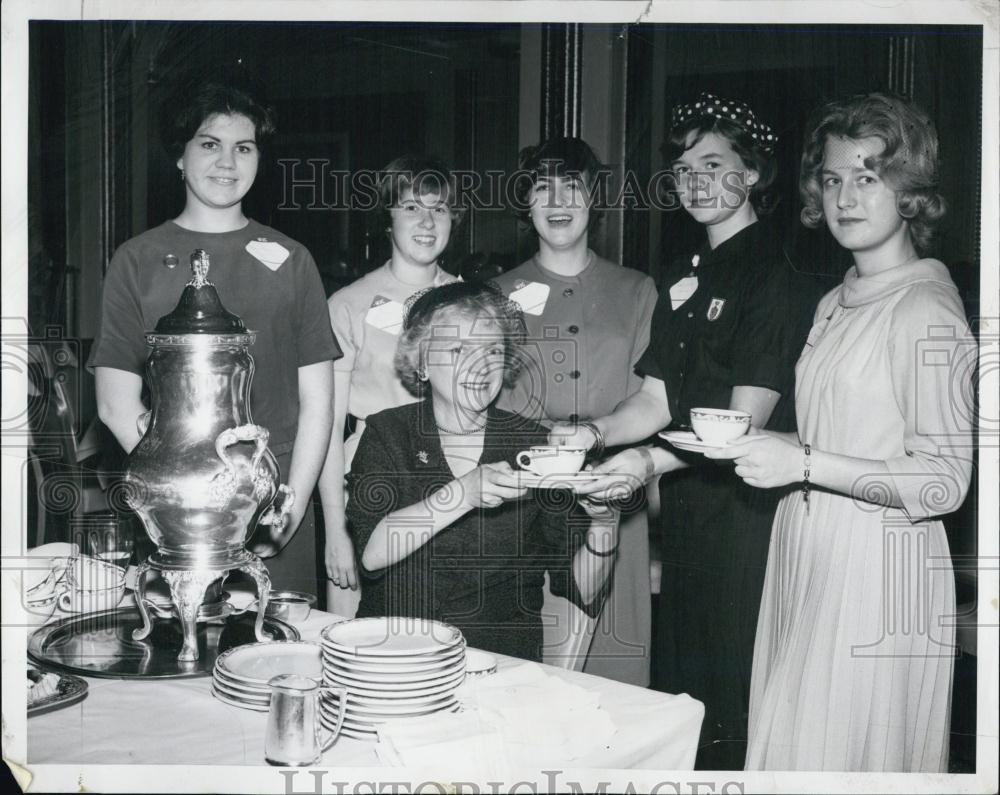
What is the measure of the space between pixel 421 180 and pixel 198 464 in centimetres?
75

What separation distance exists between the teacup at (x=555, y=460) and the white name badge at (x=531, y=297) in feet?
0.97

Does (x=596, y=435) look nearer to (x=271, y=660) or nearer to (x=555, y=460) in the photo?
(x=555, y=460)

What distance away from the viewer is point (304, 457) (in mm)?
2221

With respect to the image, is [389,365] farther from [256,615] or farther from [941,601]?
[941,601]

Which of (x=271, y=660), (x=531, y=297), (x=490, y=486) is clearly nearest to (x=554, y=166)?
(x=531, y=297)

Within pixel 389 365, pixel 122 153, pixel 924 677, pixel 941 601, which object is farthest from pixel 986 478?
pixel 122 153

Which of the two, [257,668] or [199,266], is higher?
Result: [199,266]

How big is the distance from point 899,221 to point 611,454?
0.76 metres

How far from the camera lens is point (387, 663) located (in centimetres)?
171

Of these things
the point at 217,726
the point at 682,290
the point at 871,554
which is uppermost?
the point at 682,290

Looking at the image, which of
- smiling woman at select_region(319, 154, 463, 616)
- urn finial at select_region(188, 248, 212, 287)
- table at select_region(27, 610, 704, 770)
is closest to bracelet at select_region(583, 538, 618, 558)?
table at select_region(27, 610, 704, 770)

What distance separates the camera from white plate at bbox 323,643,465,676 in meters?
1.71

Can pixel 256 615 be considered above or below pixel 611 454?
below

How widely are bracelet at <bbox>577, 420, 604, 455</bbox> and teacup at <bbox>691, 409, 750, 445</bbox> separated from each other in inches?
7.9
